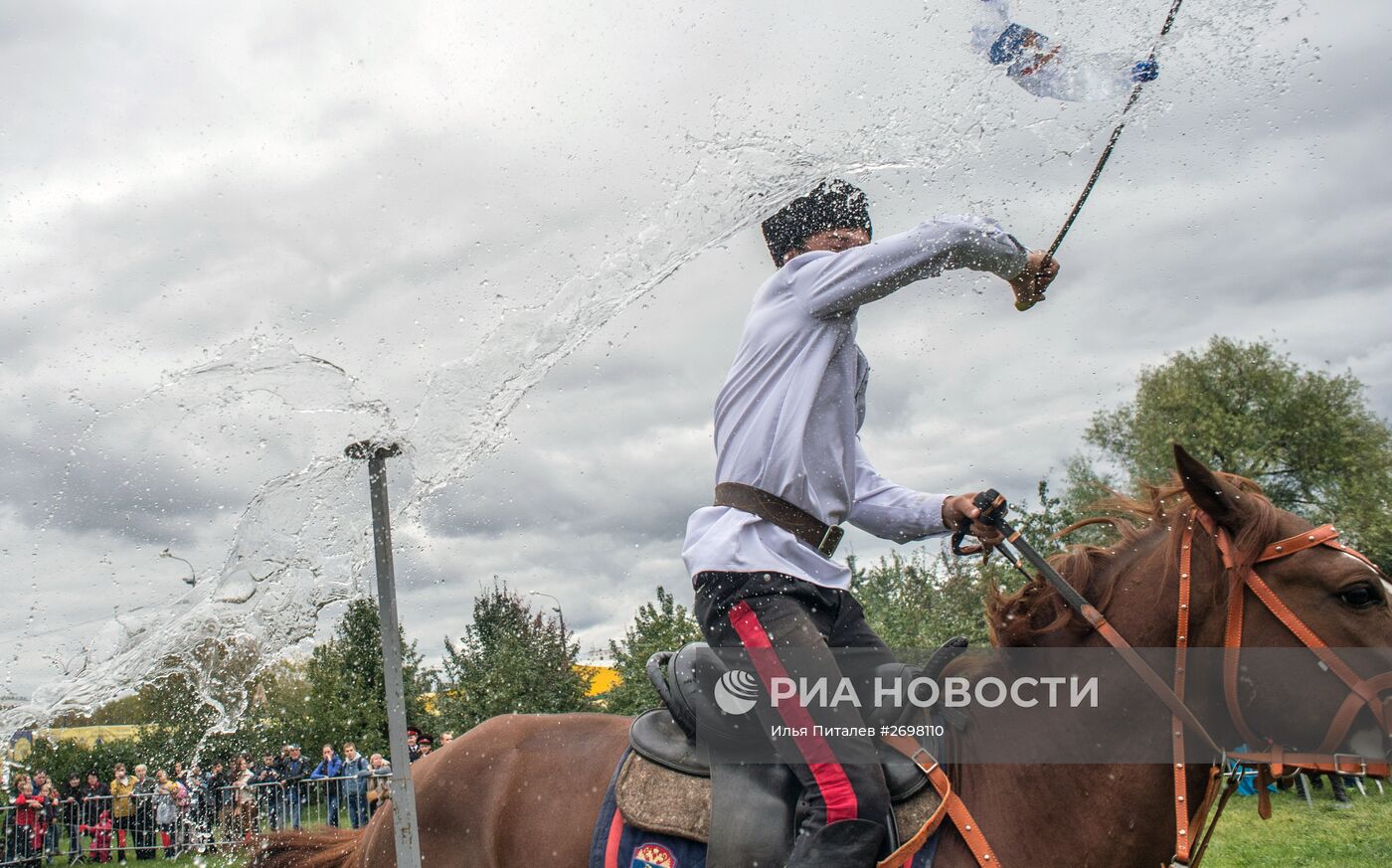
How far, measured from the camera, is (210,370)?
3.85 metres

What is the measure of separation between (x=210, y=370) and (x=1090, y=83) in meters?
3.14

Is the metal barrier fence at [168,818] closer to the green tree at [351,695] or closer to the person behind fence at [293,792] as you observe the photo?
the person behind fence at [293,792]

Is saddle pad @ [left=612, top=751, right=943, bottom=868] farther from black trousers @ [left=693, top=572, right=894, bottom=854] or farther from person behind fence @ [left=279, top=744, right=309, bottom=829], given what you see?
person behind fence @ [left=279, top=744, right=309, bottom=829]

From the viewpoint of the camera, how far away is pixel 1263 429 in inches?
1635

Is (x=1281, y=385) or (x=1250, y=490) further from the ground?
(x=1281, y=385)

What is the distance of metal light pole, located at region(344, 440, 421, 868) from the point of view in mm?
3461

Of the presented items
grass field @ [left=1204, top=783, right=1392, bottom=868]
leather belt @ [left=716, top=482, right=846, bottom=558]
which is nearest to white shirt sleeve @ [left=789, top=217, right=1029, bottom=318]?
leather belt @ [left=716, top=482, right=846, bottom=558]

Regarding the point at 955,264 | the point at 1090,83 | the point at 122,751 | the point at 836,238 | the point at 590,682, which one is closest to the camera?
the point at 955,264

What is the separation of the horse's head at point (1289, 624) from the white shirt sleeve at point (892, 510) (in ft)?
3.22

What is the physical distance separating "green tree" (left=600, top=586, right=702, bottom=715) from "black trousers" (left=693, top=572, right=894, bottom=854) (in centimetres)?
1179

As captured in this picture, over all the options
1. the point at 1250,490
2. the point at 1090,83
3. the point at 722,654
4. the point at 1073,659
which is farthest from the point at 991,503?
the point at 1090,83

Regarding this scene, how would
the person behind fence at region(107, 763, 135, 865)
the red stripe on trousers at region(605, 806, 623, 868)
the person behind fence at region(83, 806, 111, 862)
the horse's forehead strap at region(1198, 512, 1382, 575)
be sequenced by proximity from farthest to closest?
the person behind fence at region(83, 806, 111, 862)
the person behind fence at region(107, 763, 135, 865)
the red stripe on trousers at region(605, 806, 623, 868)
the horse's forehead strap at region(1198, 512, 1382, 575)

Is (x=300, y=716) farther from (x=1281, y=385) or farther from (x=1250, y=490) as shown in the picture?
(x=1281, y=385)

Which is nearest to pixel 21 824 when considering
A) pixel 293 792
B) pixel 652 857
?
pixel 293 792
